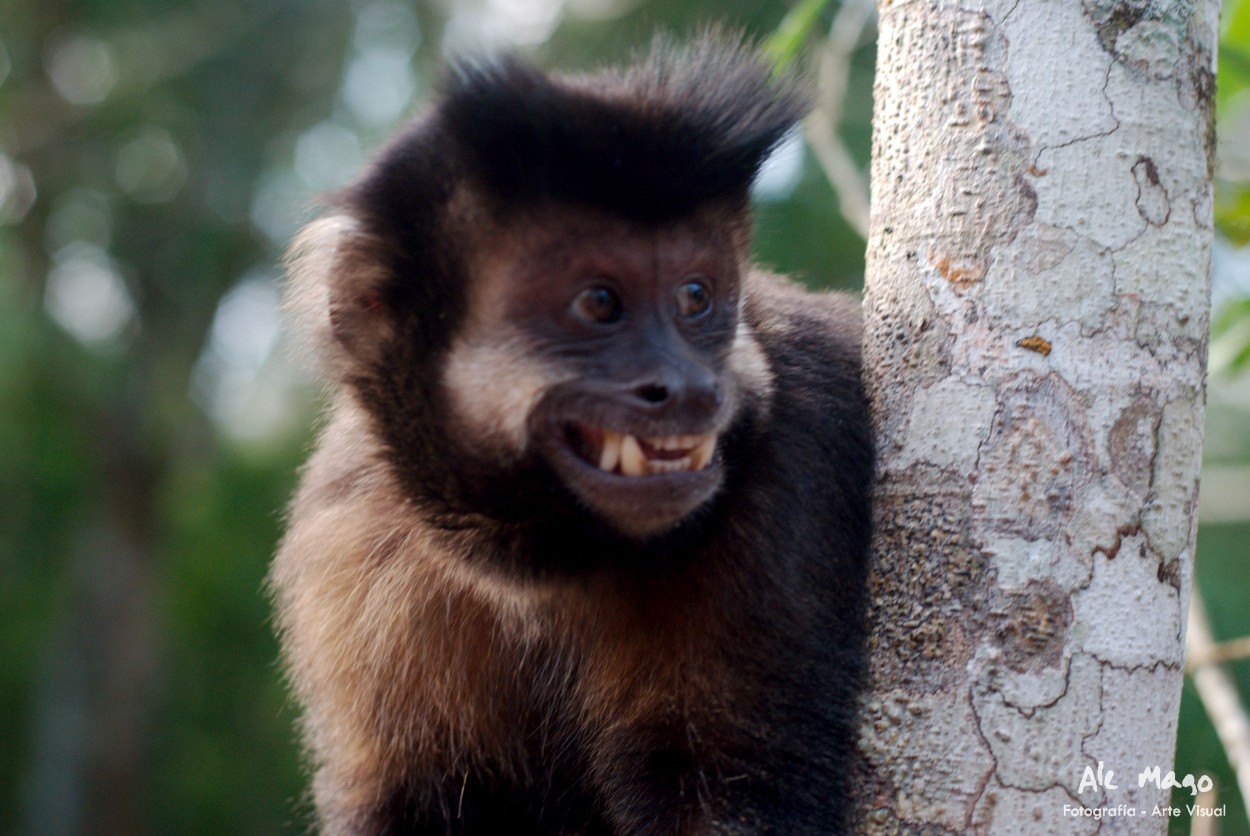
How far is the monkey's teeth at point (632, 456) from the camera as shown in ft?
8.89

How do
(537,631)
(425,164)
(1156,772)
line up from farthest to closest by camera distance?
(537,631) < (425,164) < (1156,772)

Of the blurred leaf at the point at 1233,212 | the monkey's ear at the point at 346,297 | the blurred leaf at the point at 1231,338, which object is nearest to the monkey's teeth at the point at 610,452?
the monkey's ear at the point at 346,297

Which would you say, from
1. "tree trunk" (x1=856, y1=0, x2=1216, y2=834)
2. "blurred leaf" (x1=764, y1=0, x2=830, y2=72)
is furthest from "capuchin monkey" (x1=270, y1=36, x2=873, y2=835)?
"tree trunk" (x1=856, y1=0, x2=1216, y2=834)

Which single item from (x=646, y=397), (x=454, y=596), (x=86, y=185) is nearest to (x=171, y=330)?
(x=86, y=185)

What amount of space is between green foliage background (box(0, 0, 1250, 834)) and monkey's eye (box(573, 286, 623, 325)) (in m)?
6.64

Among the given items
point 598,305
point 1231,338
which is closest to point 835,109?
point 1231,338

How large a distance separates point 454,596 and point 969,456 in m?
1.65

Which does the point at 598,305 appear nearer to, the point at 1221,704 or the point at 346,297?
the point at 346,297

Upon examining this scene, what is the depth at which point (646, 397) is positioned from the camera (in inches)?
103

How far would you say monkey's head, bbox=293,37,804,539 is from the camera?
2.70 metres

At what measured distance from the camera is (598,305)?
9.14ft

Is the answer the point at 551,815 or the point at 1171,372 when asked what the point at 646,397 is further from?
the point at 551,815

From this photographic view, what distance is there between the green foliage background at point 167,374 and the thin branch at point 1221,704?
5481mm

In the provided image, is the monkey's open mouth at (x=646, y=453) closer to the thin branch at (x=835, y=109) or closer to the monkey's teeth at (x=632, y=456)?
the monkey's teeth at (x=632, y=456)
